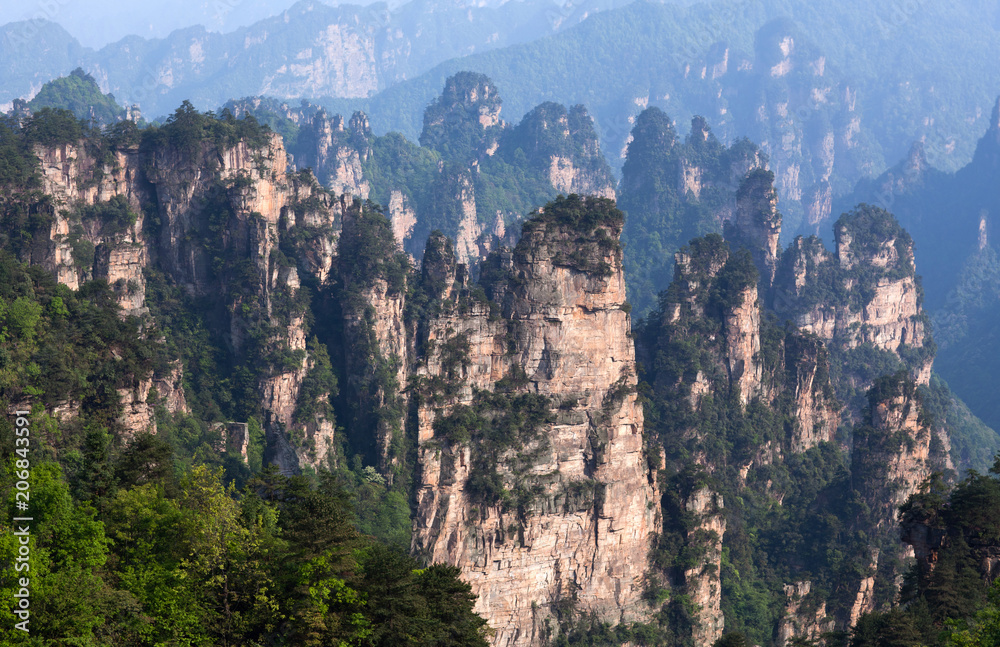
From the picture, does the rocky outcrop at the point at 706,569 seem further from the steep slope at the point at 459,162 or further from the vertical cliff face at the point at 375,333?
the steep slope at the point at 459,162

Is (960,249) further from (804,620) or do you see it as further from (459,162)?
(804,620)

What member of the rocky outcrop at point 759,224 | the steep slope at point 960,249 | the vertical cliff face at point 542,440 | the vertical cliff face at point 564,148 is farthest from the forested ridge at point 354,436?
the vertical cliff face at point 564,148

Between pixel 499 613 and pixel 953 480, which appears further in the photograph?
pixel 953 480

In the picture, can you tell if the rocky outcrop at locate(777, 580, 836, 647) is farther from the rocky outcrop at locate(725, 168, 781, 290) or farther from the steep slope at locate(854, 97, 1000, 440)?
the steep slope at locate(854, 97, 1000, 440)

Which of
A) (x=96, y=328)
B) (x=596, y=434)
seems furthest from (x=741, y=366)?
(x=96, y=328)

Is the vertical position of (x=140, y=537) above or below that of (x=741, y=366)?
below

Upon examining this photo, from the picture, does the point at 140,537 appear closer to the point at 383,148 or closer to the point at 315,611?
the point at 315,611

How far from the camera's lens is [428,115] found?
5876 inches

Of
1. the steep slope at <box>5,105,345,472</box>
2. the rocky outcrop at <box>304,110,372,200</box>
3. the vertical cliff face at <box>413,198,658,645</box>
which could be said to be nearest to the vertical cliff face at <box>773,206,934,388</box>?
the vertical cliff face at <box>413,198,658,645</box>

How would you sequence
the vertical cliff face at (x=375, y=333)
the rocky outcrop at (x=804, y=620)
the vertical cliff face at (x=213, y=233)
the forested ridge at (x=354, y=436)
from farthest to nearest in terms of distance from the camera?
the vertical cliff face at (x=375, y=333), the vertical cliff face at (x=213, y=233), the rocky outcrop at (x=804, y=620), the forested ridge at (x=354, y=436)

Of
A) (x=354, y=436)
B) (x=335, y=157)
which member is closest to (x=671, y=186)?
(x=335, y=157)

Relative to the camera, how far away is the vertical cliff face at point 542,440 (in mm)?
48781

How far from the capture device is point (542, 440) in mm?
50625

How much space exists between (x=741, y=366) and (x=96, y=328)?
43.6 metres
